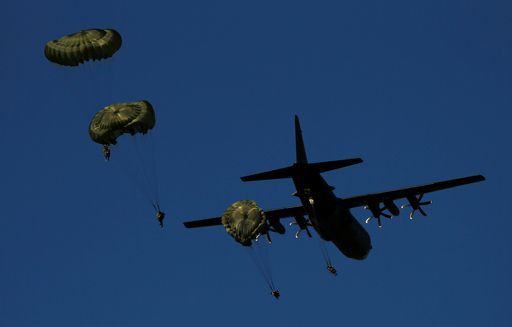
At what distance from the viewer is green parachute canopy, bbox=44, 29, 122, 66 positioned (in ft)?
188

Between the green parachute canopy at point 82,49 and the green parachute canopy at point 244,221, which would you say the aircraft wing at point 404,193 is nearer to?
the green parachute canopy at point 244,221

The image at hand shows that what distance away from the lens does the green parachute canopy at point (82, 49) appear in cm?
5722

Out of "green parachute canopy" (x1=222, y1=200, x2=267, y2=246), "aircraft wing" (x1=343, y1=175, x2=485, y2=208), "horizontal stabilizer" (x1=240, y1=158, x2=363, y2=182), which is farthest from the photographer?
"aircraft wing" (x1=343, y1=175, x2=485, y2=208)

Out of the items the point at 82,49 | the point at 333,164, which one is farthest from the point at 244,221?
the point at 82,49

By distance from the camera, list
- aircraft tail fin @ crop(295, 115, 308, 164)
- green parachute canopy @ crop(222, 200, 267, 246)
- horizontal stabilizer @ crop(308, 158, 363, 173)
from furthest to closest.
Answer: aircraft tail fin @ crop(295, 115, 308, 164), horizontal stabilizer @ crop(308, 158, 363, 173), green parachute canopy @ crop(222, 200, 267, 246)

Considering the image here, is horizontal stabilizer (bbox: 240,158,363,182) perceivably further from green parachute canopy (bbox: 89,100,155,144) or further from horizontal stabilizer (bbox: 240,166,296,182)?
green parachute canopy (bbox: 89,100,155,144)

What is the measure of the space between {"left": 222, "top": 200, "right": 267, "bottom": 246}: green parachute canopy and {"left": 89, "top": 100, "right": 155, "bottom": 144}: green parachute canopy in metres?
7.20

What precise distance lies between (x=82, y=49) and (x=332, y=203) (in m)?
21.5

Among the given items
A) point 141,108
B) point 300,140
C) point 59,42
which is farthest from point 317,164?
point 59,42

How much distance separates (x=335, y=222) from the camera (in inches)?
2753

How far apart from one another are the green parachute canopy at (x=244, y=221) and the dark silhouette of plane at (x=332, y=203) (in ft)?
23.8

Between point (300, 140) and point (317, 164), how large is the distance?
2.49 meters

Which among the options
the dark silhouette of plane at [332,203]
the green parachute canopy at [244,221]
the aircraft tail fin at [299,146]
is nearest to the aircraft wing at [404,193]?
the dark silhouette of plane at [332,203]

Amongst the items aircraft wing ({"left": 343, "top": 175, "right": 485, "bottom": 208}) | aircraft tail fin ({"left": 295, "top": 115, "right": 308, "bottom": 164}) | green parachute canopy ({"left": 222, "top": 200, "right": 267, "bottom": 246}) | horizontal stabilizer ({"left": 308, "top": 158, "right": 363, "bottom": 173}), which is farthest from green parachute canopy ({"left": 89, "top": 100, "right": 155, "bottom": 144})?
aircraft wing ({"left": 343, "top": 175, "right": 485, "bottom": 208})
